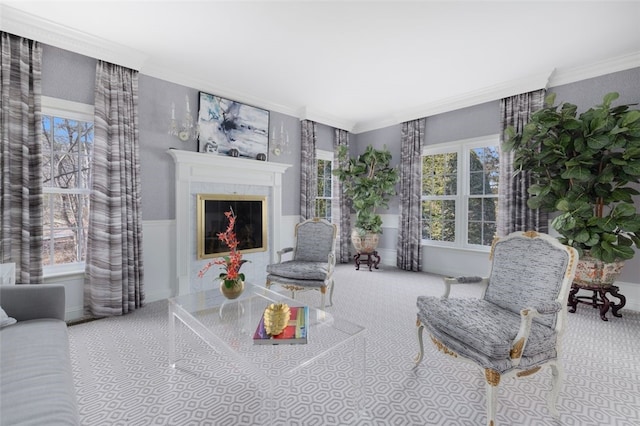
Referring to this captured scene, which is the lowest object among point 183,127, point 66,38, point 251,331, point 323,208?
point 251,331

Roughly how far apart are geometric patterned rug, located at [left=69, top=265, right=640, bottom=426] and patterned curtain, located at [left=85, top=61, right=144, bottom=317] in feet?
1.32

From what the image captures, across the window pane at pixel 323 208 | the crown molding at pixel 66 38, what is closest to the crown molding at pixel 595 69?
the window pane at pixel 323 208

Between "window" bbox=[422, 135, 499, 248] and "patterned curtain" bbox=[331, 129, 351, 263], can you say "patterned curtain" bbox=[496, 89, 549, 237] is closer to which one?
"window" bbox=[422, 135, 499, 248]

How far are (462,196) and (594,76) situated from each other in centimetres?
217

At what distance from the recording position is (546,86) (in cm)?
389

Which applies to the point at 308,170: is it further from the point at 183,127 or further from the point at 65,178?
the point at 65,178

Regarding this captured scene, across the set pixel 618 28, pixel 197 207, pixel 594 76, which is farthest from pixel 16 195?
pixel 594 76

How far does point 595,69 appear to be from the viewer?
3.58m

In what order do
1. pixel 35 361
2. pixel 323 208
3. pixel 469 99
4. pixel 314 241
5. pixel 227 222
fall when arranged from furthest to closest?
1. pixel 323 208
2. pixel 469 99
3. pixel 227 222
4. pixel 314 241
5. pixel 35 361

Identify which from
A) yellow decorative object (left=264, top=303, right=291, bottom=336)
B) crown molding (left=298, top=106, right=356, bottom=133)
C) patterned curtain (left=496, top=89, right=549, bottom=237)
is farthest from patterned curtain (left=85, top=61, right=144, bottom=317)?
patterned curtain (left=496, top=89, right=549, bottom=237)

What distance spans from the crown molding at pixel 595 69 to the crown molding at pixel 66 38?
5146 mm

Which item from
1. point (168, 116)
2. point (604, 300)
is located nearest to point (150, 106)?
point (168, 116)

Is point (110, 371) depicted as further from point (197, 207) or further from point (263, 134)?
point (263, 134)

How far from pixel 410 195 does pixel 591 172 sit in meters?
2.52
